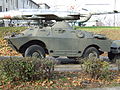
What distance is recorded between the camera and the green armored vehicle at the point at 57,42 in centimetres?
1252

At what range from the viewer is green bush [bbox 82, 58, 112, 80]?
819 centimetres

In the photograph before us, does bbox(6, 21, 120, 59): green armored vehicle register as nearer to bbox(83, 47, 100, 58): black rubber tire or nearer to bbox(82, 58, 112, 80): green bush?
bbox(83, 47, 100, 58): black rubber tire

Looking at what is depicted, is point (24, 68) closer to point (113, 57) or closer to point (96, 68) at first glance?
point (96, 68)

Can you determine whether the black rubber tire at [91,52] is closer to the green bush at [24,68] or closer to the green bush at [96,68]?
the green bush at [96,68]

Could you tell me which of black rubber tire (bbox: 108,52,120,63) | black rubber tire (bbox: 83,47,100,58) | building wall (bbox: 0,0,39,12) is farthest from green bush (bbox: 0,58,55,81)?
building wall (bbox: 0,0,39,12)

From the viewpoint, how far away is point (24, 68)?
24.3 ft

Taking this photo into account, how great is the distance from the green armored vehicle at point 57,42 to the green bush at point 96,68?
14.5 ft

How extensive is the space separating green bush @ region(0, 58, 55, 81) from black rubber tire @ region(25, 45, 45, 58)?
474 cm

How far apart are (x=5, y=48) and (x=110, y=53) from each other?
8587 millimetres

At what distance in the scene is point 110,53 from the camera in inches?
578

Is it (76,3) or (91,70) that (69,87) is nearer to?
(91,70)

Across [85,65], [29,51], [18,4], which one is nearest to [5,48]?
[29,51]

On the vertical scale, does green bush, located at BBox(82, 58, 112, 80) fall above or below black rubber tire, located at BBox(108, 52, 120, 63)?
above

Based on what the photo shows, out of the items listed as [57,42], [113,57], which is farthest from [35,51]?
[113,57]
